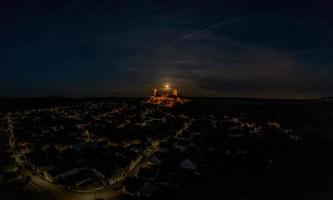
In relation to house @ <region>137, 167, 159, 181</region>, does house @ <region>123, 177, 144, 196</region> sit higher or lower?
lower

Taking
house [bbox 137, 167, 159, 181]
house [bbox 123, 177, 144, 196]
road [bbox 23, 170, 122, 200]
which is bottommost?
road [bbox 23, 170, 122, 200]

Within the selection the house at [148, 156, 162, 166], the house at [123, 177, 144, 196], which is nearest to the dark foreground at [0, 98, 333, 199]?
the house at [123, 177, 144, 196]

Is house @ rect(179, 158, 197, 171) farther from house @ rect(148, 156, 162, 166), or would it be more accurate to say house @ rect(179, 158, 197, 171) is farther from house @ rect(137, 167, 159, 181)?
house @ rect(137, 167, 159, 181)

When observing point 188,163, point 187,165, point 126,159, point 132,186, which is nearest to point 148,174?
point 132,186

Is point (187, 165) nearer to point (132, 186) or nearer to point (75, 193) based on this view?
point (132, 186)

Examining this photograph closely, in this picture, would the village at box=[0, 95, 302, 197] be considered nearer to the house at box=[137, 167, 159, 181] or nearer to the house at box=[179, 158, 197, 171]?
the house at box=[137, 167, 159, 181]

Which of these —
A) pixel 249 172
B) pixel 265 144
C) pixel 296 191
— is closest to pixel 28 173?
pixel 249 172

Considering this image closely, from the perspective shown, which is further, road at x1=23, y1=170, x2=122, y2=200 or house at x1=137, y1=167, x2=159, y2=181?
house at x1=137, y1=167, x2=159, y2=181

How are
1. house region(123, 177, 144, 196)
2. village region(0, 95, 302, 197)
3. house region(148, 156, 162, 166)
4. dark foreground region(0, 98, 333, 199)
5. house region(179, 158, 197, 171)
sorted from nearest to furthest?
house region(123, 177, 144, 196)
dark foreground region(0, 98, 333, 199)
village region(0, 95, 302, 197)
house region(179, 158, 197, 171)
house region(148, 156, 162, 166)

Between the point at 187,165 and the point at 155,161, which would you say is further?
the point at 155,161

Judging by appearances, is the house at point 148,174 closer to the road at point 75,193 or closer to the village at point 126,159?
the village at point 126,159

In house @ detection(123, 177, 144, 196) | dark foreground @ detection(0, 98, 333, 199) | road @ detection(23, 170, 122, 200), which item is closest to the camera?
road @ detection(23, 170, 122, 200)

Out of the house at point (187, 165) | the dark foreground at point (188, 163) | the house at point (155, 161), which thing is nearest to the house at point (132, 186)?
the dark foreground at point (188, 163)
